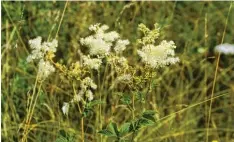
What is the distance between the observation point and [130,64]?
313cm

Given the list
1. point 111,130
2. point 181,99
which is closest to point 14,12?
point 181,99

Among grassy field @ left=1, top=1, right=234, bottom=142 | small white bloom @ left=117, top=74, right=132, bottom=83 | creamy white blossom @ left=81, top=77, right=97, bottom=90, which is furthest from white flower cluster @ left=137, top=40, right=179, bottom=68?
grassy field @ left=1, top=1, right=234, bottom=142

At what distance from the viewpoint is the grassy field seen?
2781mm

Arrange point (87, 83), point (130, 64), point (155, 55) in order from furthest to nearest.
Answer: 1. point (130, 64)
2. point (87, 83)
3. point (155, 55)

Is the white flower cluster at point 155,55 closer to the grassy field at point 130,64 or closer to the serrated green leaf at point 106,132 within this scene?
the serrated green leaf at point 106,132

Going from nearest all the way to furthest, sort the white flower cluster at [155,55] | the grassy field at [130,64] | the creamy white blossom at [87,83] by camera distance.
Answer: the white flower cluster at [155,55] < the creamy white blossom at [87,83] < the grassy field at [130,64]

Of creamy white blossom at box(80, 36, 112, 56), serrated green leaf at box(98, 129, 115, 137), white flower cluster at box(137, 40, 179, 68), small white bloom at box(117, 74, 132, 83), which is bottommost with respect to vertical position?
serrated green leaf at box(98, 129, 115, 137)

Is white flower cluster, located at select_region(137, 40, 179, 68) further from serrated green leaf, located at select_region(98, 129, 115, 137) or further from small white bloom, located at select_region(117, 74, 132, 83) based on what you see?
serrated green leaf, located at select_region(98, 129, 115, 137)

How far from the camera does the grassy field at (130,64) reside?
9.12ft

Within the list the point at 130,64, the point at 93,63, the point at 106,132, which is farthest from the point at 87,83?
the point at 130,64

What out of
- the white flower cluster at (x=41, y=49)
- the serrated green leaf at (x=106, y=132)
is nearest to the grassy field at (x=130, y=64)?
the white flower cluster at (x=41, y=49)

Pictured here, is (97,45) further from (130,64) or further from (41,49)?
(130,64)

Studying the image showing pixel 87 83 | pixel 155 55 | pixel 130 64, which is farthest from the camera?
pixel 130 64

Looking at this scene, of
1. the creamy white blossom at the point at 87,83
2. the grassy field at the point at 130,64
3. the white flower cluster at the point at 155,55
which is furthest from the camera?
the grassy field at the point at 130,64
